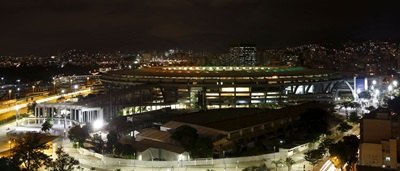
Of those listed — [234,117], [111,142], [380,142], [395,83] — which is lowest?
[111,142]

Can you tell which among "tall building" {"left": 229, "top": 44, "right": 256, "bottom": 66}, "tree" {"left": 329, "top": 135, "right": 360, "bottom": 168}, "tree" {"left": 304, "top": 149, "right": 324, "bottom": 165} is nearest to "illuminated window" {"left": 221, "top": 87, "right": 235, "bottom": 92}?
"tree" {"left": 304, "top": 149, "right": 324, "bottom": 165}

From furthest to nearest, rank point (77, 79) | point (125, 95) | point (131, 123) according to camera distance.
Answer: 1. point (77, 79)
2. point (125, 95)
3. point (131, 123)

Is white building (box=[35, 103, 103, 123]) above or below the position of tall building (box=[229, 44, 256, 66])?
below

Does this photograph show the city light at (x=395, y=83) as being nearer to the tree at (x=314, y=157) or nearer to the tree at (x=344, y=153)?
the tree at (x=344, y=153)

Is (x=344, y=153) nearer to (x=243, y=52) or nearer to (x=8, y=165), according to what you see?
(x=8, y=165)

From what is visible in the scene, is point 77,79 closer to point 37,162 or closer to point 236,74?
point 236,74

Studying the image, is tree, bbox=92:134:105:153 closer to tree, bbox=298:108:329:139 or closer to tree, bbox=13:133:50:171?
tree, bbox=13:133:50:171

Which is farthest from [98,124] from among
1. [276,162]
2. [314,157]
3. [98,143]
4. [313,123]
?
[314,157]

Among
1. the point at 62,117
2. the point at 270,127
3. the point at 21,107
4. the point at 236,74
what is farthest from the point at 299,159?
the point at 21,107
